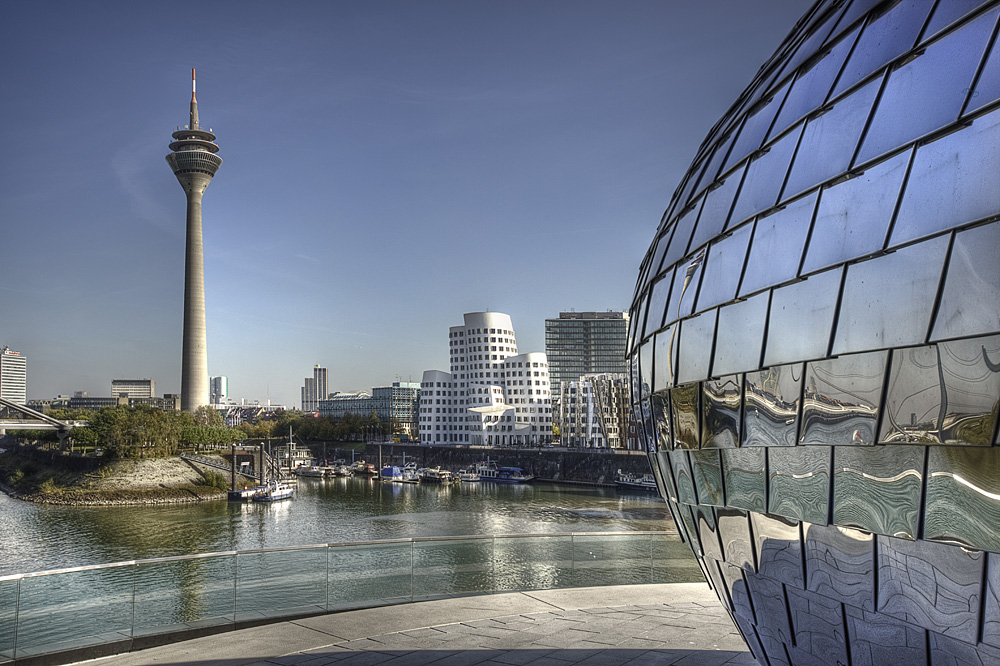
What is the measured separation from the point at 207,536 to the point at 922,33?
190 feet

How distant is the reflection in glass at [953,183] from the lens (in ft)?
13.5

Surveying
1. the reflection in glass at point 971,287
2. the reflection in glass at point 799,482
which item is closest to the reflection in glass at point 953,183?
the reflection in glass at point 971,287

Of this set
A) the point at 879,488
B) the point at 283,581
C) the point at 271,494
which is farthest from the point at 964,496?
the point at 271,494

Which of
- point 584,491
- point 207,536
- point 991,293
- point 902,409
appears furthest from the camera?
point 584,491

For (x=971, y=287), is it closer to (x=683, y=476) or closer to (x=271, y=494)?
(x=683, y=476)

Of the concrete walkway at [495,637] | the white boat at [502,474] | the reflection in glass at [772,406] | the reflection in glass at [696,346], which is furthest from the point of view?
the white boat at [502,474]

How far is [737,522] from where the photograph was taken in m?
6.34

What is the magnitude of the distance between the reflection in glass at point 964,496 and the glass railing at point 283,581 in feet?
29.1

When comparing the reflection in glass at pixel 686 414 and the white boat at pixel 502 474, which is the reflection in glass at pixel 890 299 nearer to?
the reflection in glass at pixel 686 414

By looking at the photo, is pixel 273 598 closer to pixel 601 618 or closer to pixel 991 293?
pixel 601 618

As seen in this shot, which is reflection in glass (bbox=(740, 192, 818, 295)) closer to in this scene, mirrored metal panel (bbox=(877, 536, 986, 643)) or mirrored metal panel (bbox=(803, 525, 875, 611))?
mirrored metal panel (bbox=(803, 525, 875, 611))

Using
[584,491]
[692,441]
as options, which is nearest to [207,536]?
[584,491]

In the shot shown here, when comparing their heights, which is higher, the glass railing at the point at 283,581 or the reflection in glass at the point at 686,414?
the reflection in glass at the point at 686,414

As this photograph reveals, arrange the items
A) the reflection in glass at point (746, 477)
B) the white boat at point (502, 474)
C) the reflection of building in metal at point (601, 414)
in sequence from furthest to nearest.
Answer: the reflection of building in metal at point (601, 414), the white boat at point (502, 474), the reflection in glass at point (746, 477)
